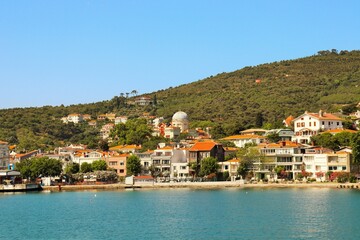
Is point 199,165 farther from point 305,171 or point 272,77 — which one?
point 272,77

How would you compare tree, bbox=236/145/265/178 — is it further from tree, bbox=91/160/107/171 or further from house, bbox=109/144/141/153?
house, bbox=109/144/141/153

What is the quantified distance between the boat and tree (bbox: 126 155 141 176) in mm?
11720

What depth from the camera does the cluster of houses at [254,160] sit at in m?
88.1

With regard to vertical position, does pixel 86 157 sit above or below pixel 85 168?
above

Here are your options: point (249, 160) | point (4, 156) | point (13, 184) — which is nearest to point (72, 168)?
point (13, 184)

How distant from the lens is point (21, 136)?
142 meters

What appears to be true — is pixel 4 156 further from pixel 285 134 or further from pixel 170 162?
pixel 285 134

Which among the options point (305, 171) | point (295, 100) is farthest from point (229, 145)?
point (295, 100)

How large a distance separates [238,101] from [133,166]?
6293 centimetres

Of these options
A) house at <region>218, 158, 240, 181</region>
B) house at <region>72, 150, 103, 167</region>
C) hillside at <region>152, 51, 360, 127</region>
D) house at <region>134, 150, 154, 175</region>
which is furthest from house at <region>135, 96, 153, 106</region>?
house at <region>218, 158, 240, 181</region>

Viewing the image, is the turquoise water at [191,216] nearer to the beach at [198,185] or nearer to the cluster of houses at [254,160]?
the beach at [198,185]

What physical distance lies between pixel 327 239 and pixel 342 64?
13848 centimetres

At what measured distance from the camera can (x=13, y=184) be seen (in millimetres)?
94500

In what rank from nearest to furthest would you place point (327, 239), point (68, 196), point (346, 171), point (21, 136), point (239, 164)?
1. point (327, 239)
2. point (68, 196)
3. point (346, 171)
4. point (239, 164)
5. point (21, 136)
